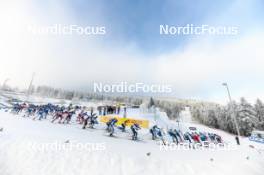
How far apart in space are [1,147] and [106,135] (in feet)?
17.4

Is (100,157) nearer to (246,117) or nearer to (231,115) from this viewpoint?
(231,115)

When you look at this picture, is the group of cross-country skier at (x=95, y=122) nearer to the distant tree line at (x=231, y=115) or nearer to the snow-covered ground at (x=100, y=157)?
the snow-covered ground at (x=100, y=157)

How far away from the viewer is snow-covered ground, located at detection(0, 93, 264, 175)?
24.4 feet

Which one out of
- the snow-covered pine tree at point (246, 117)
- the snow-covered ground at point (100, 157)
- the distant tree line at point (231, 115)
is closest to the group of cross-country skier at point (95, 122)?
the snow-covered ground at point (100, 157)

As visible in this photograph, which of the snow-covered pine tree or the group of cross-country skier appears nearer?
the group of cross-country skier

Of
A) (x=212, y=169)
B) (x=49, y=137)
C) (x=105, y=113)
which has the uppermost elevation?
(x=105, y=113)

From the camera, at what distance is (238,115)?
19.6 metres

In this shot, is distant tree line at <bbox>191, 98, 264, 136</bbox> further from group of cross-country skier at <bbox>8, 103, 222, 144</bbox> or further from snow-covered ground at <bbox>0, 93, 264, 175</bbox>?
snow-covered ground at <bbox>0, 93, 264, 175</bbox>

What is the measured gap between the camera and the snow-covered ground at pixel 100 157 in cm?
743

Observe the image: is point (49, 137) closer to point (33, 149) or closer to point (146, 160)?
point (33, 149)

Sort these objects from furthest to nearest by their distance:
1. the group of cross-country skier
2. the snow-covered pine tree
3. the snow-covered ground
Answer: the snow-covered pine tree
the group of cross-country skier
the snow-covered ground

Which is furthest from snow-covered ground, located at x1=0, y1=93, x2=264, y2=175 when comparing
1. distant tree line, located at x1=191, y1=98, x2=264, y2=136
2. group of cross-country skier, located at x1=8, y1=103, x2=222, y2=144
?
distant tree line, located at x1=191, y1=98, x2=264, y2=136

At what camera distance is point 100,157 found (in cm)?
828

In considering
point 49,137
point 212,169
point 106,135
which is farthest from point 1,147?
point 212,169
